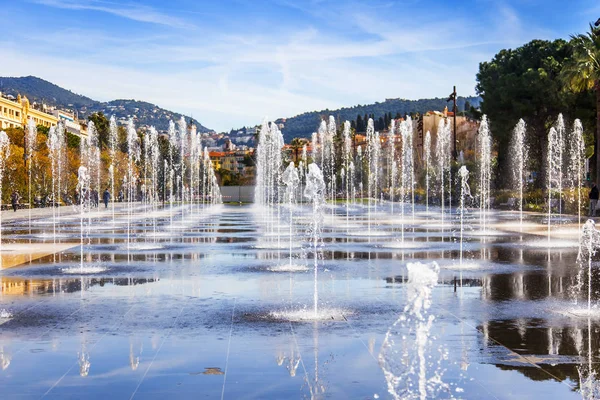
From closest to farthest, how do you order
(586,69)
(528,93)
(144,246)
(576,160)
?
(144,246) < (586,69) < (528,93) < (576,160)

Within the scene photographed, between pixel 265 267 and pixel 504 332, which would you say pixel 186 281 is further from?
pixel 504 332

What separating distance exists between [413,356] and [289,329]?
1.61m

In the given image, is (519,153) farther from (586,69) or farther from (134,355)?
(134,355)

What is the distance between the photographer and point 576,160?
5541 cm

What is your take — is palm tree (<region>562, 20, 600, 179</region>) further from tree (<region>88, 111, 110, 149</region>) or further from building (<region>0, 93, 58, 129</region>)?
building (<region>0, 93, 58, 129</region>)

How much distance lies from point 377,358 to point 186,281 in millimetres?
5634

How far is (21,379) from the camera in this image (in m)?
5.78

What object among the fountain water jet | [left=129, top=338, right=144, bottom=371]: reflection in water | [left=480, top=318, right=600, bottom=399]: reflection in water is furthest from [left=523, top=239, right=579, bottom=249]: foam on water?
the fountain water jet

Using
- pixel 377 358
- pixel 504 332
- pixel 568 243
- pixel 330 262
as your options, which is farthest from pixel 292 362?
pixel 568 243

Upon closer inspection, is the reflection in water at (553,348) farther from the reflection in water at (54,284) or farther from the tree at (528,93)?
the tree at (528,93)

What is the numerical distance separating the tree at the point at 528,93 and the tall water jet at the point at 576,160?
6.53ft

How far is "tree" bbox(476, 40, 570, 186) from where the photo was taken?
157 ft

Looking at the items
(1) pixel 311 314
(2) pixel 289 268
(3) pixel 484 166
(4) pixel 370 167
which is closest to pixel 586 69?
(3) pixel 484 166

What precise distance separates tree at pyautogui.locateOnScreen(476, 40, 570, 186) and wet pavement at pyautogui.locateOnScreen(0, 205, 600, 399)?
115 feet
